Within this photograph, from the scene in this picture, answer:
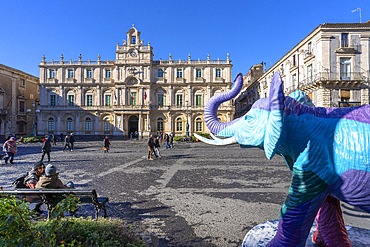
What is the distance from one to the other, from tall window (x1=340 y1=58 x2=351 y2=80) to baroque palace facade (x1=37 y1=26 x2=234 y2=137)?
1616 cm

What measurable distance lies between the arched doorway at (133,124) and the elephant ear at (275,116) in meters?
35.0

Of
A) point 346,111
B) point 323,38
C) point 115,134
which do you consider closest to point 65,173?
point 346,111

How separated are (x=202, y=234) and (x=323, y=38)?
23.4 metres

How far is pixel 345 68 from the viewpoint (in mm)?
21281

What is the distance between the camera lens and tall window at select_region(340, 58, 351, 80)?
21031mm

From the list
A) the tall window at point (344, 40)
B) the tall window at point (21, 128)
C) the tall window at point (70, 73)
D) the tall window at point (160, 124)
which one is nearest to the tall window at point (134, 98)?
the tall window at point (160, 124)

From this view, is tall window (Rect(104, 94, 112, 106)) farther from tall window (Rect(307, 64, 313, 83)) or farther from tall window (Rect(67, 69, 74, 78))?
tall window (Rect(307, 64, 313, 83))

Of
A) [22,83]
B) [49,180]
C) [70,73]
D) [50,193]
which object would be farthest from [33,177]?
[22,83]

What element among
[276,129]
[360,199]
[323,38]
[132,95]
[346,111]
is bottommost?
[360,199]

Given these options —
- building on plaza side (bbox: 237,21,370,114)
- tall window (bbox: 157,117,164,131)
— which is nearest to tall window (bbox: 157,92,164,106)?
tall window (bbox: 157,117,164,131)

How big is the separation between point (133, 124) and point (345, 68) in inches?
1105

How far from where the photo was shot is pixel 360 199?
2102 millimetres

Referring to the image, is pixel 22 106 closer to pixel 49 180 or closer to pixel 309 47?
pixel 49 180

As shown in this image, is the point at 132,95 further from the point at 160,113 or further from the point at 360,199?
the point at 360,199
